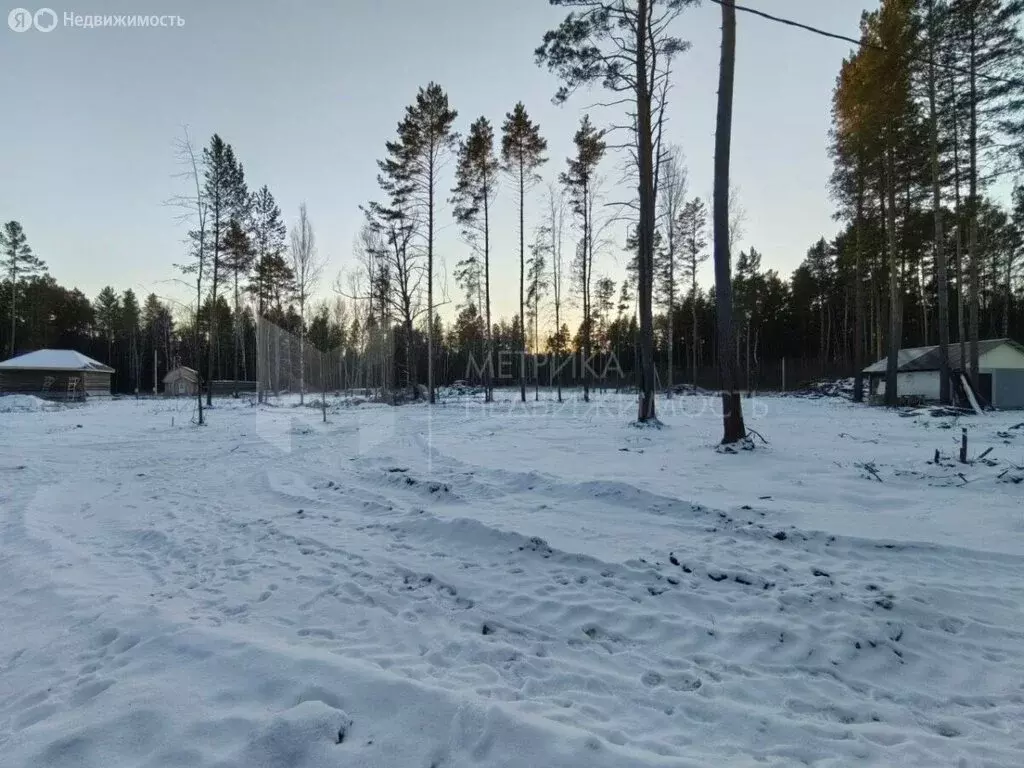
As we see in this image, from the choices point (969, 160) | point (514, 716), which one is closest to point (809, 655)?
point (514, 716)

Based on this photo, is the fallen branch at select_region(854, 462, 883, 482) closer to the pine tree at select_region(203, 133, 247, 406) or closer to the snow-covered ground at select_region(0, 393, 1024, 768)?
the snow-covered ground at select_region(0, 393, 1024, 768)

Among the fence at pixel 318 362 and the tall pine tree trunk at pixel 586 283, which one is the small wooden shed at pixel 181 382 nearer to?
the fence at pixel 318 362

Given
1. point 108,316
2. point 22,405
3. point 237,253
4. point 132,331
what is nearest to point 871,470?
point 237,253

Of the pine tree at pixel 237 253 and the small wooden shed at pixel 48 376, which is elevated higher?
the pine tree at pixel 237 253

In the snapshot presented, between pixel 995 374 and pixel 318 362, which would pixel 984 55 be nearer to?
pixel 995 374

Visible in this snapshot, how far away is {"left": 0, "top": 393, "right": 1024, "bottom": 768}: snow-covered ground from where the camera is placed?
2.07m

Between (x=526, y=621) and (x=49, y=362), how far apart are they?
140 ft

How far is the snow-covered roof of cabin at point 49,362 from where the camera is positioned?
31.0 meters

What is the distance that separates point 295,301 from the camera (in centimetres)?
2970

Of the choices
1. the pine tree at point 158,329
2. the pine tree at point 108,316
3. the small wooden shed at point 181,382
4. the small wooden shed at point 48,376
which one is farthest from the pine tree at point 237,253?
the pine tree at point 108,316

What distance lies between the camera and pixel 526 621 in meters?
3.19

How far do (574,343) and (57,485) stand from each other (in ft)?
166

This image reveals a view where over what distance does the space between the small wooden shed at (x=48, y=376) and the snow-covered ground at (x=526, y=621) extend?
34.0 m

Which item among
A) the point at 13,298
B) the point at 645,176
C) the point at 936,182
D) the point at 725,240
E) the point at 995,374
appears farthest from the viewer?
the point at 13,298
